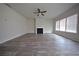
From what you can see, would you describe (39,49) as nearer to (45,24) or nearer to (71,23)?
(71,23)

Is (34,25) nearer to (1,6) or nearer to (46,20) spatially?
(46,20)

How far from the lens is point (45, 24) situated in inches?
598

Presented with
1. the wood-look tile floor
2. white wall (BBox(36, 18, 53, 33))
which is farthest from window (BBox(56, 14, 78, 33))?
white wall (BBox(36, 18, 53, 33))

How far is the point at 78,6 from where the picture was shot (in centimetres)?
646

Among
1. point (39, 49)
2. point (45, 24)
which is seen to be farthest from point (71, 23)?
point (45, 24)

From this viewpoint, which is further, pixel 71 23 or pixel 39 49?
pixel 71 23

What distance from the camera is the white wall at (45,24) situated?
14952mm

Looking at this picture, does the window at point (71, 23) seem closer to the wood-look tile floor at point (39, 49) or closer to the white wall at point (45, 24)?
the wood-look tile floor at point (39, 49)

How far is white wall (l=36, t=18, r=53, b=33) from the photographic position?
14952 mm

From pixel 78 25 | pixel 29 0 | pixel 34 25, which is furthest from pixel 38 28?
pixel 29 0

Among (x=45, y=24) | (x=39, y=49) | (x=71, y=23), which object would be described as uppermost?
(x=45, y=24)

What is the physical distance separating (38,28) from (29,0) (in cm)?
1271

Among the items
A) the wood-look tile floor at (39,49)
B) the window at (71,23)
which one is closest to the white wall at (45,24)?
the window at (71,23)

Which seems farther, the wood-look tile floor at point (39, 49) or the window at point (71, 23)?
the window at point (71, 23)
